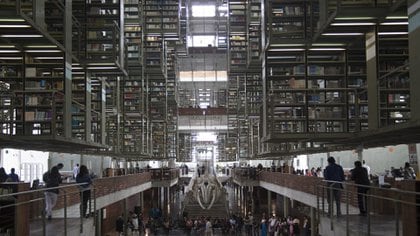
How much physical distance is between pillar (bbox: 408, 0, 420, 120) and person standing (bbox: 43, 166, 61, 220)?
4.98 meters

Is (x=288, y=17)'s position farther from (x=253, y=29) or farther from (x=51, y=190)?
(x=253, y=29)

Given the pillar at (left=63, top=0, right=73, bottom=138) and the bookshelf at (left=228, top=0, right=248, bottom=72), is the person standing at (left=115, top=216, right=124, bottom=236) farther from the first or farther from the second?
the pillar at (left=63, top=0, right=73, bottom=138)

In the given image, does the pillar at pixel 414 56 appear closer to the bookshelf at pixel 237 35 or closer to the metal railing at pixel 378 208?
the metal railing at pixel 378 208

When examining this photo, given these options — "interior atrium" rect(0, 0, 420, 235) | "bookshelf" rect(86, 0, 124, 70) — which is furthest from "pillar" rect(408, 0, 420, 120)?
"bookshelf" rect(86, 0, 124, 70)

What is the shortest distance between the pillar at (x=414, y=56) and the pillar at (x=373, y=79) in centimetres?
197

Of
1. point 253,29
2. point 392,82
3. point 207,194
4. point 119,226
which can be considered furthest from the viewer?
point 207,194

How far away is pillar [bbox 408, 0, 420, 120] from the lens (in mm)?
6930

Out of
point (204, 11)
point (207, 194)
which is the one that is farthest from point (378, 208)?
point (204, 11)

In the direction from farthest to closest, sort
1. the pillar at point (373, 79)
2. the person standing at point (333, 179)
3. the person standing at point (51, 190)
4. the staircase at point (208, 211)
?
the staircase at point (208, 211)
the pillar at point (373, 79)
the person standing at point (333, 179)
the person standing at point (51, 190)

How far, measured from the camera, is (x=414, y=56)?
7.16 meters

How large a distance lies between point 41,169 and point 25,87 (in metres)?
13.7

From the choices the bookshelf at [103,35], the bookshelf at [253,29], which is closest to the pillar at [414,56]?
the bookshelf at [103,35]

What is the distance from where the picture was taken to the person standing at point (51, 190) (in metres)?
8.56

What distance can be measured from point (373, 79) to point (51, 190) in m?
5.39
